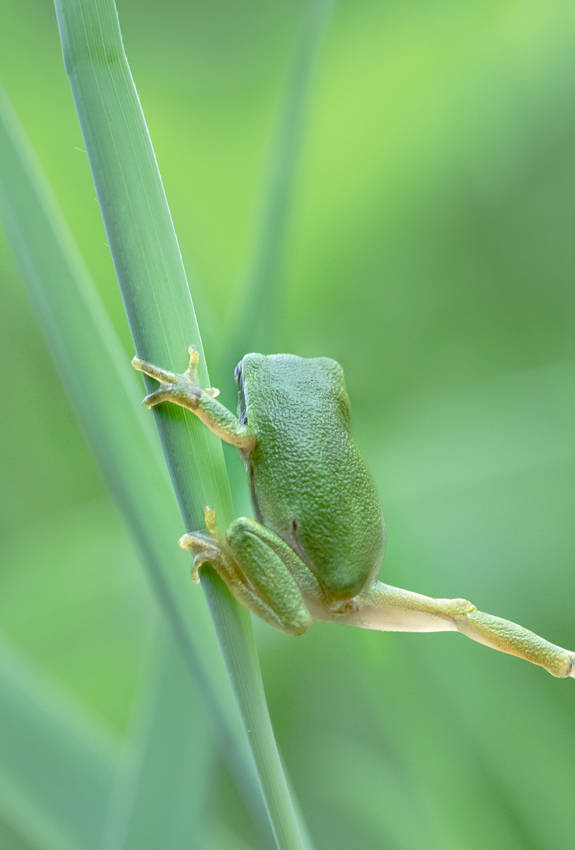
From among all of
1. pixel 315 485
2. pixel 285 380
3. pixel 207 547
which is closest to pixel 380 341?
pixel 285 380

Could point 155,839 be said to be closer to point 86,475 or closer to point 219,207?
point 86,475

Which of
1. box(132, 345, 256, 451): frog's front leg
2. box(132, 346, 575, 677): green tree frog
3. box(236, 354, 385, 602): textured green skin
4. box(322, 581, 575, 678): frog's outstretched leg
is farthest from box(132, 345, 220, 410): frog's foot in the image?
box(322, 581, 575, 678): frog's outstretched leg

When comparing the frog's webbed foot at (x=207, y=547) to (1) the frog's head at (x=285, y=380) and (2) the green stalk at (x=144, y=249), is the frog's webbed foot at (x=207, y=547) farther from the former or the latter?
(1) the frog's head at (x=285, y=380)

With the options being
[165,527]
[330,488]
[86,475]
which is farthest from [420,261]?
[165,527]

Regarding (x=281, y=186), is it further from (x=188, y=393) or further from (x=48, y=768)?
(x=48, y=768)

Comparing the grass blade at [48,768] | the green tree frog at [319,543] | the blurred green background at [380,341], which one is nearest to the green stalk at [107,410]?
the green tree frog at [319,543]

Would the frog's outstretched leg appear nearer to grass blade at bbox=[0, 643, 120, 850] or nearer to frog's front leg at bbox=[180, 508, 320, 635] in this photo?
frog's front leg at bbox=[180, 508, 320, 635]
